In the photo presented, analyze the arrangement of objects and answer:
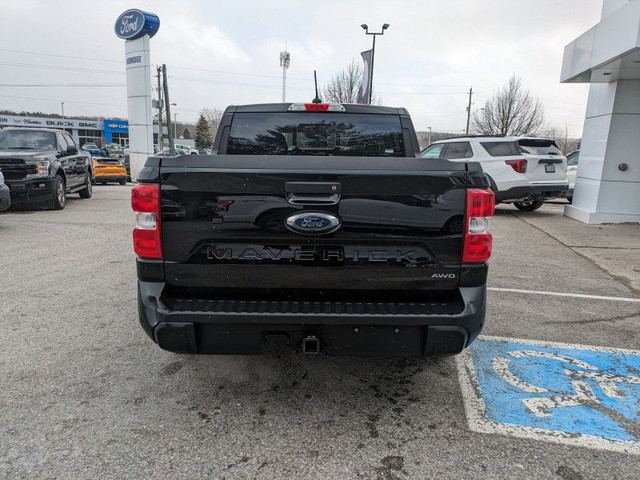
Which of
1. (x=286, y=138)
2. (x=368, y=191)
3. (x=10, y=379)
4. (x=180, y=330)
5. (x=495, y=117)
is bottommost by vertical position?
(x=10, y=379)

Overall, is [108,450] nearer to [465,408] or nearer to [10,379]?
[10,379]

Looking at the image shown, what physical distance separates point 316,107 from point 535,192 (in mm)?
8814

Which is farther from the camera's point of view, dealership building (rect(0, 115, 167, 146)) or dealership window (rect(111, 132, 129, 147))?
dealership window (rect(111, 132, 129, 147))

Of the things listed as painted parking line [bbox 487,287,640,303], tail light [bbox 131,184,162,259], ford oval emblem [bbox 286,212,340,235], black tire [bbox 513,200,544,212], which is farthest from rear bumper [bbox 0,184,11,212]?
black tire [bbox 513,200,544,212]

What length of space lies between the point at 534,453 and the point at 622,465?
41 cm

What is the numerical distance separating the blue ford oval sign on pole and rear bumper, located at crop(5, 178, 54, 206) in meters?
12.6

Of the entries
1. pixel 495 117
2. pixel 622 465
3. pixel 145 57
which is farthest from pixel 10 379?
pixel 495 117

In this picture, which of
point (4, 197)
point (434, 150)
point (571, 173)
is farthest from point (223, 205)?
point (571, 173)

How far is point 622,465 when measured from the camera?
230 cm

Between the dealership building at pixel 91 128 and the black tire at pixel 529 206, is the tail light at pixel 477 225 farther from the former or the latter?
the dealership building at pixel 91 128

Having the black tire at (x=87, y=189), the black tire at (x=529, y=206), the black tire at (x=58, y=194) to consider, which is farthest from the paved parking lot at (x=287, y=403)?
the black tire at (x=87, y=189)

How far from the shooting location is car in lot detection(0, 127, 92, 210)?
998 cm

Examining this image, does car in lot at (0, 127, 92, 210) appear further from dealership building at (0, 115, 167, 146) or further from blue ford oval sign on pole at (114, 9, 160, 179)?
dealership building at (0, 115, 167, 146)

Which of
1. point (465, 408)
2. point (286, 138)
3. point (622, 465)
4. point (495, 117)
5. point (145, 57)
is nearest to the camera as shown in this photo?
point (622, 465)
